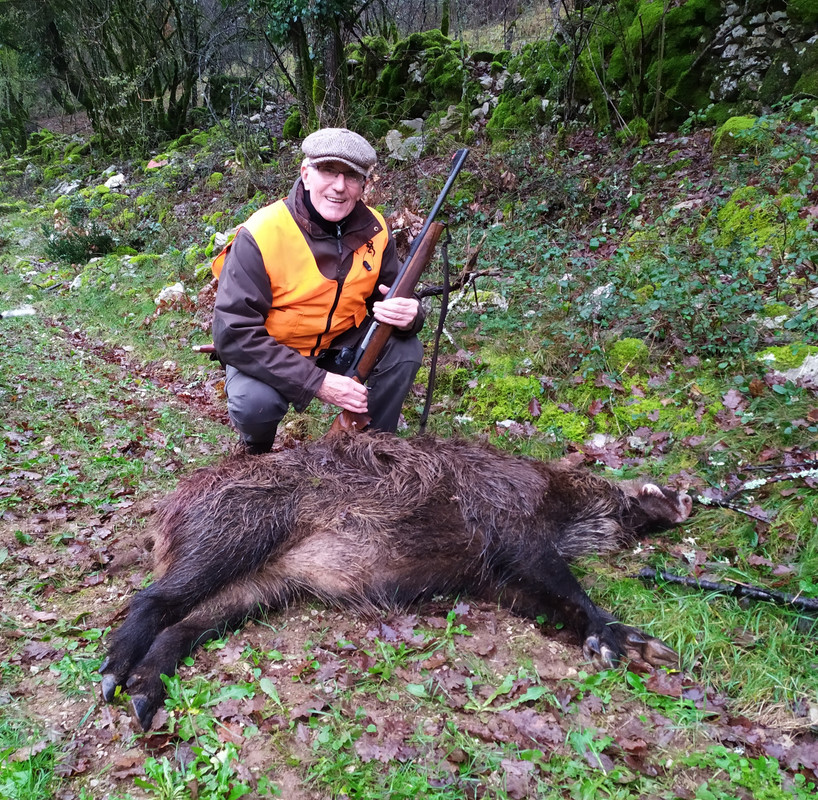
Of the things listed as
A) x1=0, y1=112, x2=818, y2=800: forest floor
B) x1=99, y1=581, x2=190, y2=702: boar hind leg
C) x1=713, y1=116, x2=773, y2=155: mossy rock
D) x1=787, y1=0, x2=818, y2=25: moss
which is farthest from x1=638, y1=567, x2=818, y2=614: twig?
x1=787, y1=0, x2=818, y2=25: moss

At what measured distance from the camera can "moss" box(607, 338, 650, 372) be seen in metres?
4.16

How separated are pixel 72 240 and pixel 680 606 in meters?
10.4

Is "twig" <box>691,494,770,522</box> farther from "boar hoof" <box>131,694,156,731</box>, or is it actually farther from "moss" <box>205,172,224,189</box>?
"moss" <box>205,172,224,189</box>

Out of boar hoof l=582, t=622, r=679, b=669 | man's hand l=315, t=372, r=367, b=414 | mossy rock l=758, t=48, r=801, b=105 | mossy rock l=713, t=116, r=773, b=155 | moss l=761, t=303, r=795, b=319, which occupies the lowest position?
boar hoof l=582, t=622, r=679, b=669

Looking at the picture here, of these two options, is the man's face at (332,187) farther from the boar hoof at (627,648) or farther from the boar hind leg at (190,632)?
the boar hoof at (627,648)

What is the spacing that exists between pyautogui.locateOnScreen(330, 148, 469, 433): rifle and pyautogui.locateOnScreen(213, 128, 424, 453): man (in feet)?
0.23

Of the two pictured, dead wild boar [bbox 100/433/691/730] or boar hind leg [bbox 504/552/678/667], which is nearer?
boar hind leg [bbox 504/552/678/667]

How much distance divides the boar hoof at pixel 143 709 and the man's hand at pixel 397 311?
207cm

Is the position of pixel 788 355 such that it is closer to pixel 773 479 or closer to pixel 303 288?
pixel 773 479

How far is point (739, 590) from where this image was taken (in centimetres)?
254

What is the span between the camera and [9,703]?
7.04ft

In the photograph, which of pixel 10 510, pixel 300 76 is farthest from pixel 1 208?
pixel 10 510

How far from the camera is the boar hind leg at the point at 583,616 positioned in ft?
7.85

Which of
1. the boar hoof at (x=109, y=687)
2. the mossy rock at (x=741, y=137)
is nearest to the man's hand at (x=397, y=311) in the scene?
the boar hoof at (x=109, y=687)
